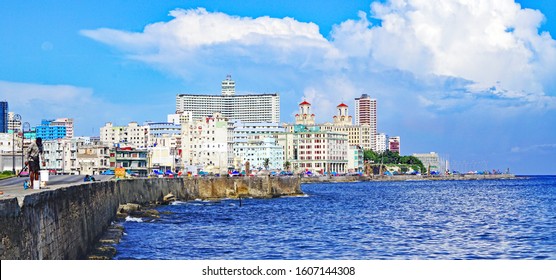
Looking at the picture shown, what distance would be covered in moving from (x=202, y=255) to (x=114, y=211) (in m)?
17.7

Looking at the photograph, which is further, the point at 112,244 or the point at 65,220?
the point at 112,244

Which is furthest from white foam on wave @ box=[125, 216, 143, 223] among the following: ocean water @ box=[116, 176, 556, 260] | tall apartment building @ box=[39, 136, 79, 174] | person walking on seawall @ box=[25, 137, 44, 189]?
tall apartment building @ box=[39, 136, 79, 174]

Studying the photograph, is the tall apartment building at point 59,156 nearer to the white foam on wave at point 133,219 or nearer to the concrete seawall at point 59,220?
the concrete seawall at point 59,220

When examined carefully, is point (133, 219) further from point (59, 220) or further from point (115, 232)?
point (59, 220)

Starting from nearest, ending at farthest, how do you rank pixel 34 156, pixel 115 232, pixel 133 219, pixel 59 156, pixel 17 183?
pixel 34 156
pixel 115 232
pixel 17 183
pixel 133 219
pixel 59 156

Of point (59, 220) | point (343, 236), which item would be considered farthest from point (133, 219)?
point (59, 220)

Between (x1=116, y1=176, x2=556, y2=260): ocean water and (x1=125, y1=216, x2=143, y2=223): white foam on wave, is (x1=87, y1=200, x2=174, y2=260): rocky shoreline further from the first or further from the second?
(x1=116, y1=176, x2=556, y2=260): ocean water

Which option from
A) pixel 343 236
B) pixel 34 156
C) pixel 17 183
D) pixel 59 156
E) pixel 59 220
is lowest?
pixel 343 236

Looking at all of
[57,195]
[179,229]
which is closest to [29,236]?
[57,195]

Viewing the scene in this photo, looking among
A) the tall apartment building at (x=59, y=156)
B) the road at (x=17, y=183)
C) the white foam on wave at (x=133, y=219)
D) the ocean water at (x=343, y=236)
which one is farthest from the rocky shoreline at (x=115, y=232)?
the tall apartment building at (x=59, y=156)

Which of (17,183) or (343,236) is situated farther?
(343,236)

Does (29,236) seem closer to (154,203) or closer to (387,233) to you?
(387,233)
